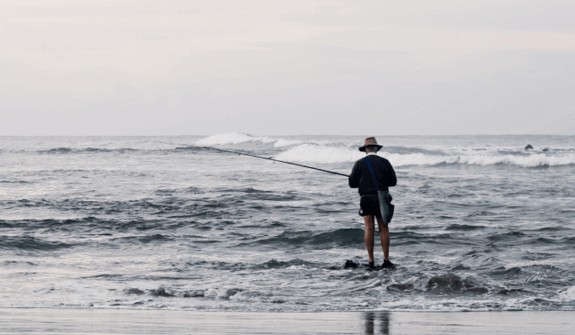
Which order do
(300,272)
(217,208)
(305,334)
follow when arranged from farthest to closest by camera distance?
1. (217,208)
2. (300,272)
3. (305,334)

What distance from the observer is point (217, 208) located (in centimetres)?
1744

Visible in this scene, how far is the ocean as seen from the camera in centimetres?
840

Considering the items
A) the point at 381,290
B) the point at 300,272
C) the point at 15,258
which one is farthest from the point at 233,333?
the point at 15,258

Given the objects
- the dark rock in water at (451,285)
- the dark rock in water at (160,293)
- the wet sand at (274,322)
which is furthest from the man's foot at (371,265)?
the wet sand at (274,322)

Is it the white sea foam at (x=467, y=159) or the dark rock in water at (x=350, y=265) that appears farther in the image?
the white sea foam at (x=467, y=159)

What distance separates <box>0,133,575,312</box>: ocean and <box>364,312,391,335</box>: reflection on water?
0.54 metres

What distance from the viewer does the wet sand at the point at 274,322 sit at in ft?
20.0

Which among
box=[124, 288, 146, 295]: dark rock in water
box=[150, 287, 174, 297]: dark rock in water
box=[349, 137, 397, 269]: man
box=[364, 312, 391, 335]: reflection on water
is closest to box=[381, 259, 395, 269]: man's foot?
box=[349, 137, 397, 269]: man

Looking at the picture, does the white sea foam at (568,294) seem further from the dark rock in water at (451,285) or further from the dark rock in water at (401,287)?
the dark rock in water at (401,287)

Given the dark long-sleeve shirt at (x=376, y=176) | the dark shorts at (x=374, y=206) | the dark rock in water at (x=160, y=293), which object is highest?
the dark long-sleeve shirt at (x=376, y=176)

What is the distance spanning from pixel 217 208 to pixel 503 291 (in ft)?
30.7

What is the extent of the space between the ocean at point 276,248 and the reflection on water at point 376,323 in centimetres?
54

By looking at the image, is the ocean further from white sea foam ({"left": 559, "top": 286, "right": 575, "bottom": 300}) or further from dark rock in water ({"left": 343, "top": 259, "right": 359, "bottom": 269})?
dark rock in water ({"left": 343, "top": 259, "right": 359, "bottom": 269})

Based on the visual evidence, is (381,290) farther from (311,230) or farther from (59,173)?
(59,173)
